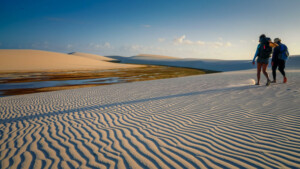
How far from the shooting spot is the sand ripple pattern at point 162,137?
2418 mm

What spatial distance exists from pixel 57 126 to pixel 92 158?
79.9 inches

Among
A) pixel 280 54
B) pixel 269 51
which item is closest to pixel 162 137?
pixel 269 51

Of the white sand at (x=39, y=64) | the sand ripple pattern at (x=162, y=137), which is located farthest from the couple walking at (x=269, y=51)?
the white sand at (x=39, y=64)

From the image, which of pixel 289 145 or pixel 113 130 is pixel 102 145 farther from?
pixel 289 145

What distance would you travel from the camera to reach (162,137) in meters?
3.14

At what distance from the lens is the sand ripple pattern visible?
242cm

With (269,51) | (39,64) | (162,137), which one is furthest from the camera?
(39,64)

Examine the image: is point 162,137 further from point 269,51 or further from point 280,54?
point 280,54

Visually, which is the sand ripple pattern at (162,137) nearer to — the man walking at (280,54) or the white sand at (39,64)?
the man walking at (280,54)

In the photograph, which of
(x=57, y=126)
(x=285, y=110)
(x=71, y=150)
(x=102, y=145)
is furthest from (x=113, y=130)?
(x=285, y=110)

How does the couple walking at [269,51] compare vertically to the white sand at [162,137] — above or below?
above

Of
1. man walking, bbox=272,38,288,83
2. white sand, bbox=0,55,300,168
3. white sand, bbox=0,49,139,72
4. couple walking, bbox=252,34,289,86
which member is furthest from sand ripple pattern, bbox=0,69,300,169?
white sand, bbox=0,49,139,72

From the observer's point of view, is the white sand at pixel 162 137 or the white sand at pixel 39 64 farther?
the white sand at pixel 39 64

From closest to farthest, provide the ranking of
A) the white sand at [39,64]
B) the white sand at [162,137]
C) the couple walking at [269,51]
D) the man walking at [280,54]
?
the white sand at [162,137] → the couple walking at [269,51] → the man walking at [280,54] → the white sand at [39,64]
